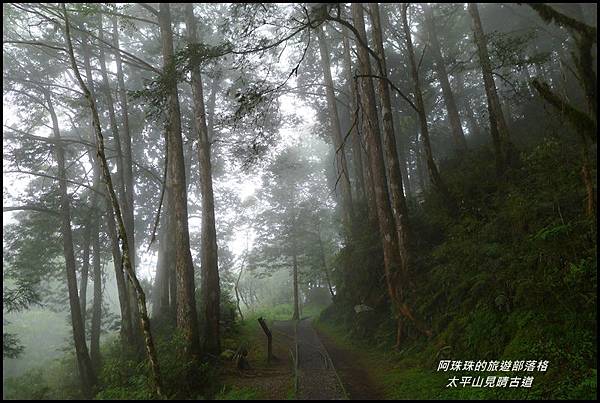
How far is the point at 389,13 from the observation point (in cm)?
2077

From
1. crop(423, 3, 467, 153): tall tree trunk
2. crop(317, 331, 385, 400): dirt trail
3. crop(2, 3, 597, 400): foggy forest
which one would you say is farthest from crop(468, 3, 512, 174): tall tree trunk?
crop(317, 331, 385, 400): dirt trail

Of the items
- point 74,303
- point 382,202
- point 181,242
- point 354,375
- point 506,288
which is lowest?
point 354,375

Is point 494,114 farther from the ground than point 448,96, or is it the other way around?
point 448,96

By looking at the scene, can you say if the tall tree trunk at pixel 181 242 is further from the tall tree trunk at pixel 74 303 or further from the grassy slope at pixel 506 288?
the tall tree trunk at pixel 74 303

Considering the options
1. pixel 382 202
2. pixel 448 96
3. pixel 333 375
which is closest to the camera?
pixel 333 375

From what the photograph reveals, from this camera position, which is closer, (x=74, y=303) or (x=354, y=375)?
(x=354, y=375)

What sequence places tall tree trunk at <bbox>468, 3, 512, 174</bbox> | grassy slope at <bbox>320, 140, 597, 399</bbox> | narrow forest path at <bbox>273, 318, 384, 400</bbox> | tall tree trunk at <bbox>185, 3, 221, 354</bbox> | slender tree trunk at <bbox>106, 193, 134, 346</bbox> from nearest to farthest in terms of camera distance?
grassy slope at <bbox>320, 140, 597, 399</bbox> → narrow forest path at <bbox>273, 318, 384, 400</bbox> → tall tree trunk at <bbox>185, 3, 221, 354</bbox> → tall tree trunk at <bbox>468, 3, 512, 174</bbox> → slender tree trunk at <bbox>106, 193, 134, 346</bbox>

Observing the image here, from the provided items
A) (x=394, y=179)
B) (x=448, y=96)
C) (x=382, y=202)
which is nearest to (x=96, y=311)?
(x=382, y=202)

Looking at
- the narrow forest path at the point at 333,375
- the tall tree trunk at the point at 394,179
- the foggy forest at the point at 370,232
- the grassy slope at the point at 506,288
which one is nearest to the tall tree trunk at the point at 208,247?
the foggy forest at the point at 370,232

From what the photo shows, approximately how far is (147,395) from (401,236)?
23.5 feet

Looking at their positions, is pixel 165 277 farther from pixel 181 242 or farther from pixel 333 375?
pixel 333 375

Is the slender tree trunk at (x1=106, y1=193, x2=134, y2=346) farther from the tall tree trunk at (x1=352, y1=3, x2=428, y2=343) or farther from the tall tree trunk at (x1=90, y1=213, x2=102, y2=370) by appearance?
the tall tree trunk at (x1=352, y1=3, x2=428, y2=343)

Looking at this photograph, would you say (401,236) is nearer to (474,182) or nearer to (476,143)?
(474,182)

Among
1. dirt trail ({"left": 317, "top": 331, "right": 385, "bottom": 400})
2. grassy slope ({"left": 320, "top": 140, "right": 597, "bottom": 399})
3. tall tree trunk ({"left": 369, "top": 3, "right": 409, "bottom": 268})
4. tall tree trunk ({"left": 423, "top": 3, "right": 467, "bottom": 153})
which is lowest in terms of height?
dirt trail ({"left": 317, "top": 331, "right": 385, "bottom": 400})
